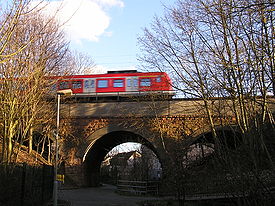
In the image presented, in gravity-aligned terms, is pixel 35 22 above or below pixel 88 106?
above

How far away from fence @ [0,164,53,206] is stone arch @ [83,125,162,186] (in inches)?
402

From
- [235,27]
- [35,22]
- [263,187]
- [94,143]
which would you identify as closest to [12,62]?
[35,22]

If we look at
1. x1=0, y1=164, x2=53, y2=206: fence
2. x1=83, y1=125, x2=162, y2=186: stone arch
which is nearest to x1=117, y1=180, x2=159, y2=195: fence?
x1=83, y1=125, x2=162, y2=186: stone arch

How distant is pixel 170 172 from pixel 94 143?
10.2 metres

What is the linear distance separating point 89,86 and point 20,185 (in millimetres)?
14659

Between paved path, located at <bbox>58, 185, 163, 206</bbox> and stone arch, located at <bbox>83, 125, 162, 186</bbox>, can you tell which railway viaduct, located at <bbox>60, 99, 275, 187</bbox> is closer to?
stone arch, located at <bbox>83, 125, 162, 186</bbox>

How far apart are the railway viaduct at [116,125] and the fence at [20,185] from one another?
33.0 feet

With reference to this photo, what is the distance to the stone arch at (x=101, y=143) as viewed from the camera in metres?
20.8

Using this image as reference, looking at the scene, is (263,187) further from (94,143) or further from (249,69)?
(94,143)

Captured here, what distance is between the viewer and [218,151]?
7.84 metres

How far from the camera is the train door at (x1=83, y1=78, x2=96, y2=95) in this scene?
22.4 m

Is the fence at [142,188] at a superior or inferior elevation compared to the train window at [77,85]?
inferior

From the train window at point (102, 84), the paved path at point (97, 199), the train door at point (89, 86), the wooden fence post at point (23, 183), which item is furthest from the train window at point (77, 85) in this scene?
the wooden fence post at point (23, 183)

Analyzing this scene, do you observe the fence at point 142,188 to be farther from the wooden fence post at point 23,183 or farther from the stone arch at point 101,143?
the wooden fence post at point 23,183
